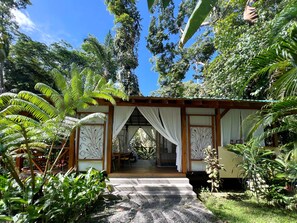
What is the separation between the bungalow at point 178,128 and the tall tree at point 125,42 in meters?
8.74

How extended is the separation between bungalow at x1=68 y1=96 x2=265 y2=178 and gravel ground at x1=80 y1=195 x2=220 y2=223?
139 centimetres

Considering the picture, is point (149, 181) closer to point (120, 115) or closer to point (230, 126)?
point (120, 115)

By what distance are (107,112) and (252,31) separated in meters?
7.36

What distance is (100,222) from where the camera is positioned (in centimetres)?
415

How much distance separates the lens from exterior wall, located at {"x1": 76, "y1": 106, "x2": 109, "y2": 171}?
272 inches

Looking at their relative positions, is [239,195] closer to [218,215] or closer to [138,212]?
[218,215]

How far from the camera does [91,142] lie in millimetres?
6992

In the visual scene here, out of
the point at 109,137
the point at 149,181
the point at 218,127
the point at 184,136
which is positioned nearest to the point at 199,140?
the point at 184,136

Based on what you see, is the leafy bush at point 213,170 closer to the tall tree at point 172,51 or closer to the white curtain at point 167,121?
the white curtain at point 167,121

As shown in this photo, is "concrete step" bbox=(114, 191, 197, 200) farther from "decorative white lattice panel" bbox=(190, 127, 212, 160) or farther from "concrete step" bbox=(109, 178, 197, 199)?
"decorative white lattice panel" bbox=(190, 127, 212, 160)

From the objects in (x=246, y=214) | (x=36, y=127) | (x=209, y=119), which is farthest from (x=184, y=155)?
(x=36, y=127)

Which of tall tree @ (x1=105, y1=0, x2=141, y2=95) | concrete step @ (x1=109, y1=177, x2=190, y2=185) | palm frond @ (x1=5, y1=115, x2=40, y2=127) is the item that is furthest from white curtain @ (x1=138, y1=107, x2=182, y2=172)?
tall tree @ (x1=105, y1=0, x2=141, y2=95)

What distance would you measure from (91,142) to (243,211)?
15.3 feet

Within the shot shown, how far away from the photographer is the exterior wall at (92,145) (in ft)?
22.6
